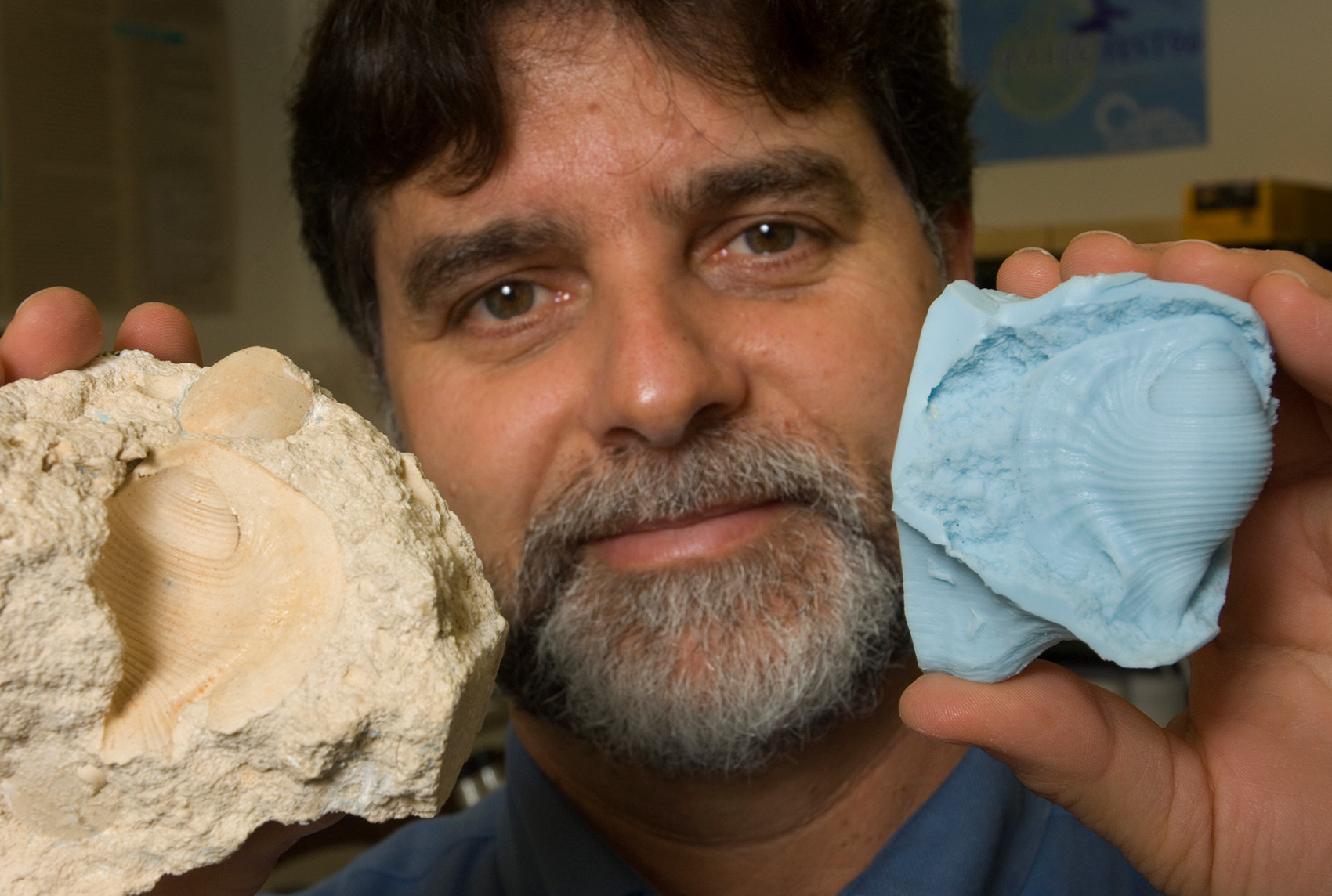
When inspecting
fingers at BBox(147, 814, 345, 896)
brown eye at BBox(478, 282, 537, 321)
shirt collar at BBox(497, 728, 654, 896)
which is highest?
brown eye at BBox(478, 282, 537, 321)

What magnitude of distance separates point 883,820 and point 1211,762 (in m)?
0.56

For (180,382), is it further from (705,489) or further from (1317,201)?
(1317,201)

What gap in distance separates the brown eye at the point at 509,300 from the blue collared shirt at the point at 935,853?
62 cm

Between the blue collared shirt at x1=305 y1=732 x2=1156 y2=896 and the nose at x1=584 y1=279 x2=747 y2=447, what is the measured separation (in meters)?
0.55

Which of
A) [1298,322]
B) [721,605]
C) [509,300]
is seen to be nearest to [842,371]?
[721,605]

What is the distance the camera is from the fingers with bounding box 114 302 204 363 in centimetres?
96

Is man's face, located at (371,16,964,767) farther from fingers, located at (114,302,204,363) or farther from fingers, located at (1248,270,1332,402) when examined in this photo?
fingers, located at (1248,270,1332,402)

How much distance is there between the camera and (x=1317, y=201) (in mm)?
2590

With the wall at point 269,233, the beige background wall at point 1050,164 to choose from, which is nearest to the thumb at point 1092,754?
the beige background wall at point 1050,164

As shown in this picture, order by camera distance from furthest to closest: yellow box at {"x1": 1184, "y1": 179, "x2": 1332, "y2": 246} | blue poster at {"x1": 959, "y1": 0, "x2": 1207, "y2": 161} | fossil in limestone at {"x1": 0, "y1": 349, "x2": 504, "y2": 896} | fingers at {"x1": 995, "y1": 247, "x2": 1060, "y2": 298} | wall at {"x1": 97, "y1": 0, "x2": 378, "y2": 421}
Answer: blue poster at {"x1": 959, "y1": 0, "x2": 1207, "y2": 161} → wall at {"x1": 97, "y1": 0, "x2": 378, "y2": 421} → yellow box at {"x1": 1184, "y1": 179, "x2": 1332, "y2": 246} → fingers at {"x1": 995, "y1": 247, "x2": 1060, "y2": 298} → fossil in limestone at {"x1": 0, "y1": 349, "x2": 504, "y2": 896}

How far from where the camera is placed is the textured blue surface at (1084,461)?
74 centimetres

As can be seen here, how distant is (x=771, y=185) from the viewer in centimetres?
128

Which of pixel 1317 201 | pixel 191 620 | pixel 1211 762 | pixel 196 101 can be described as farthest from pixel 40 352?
pixel 1317 201

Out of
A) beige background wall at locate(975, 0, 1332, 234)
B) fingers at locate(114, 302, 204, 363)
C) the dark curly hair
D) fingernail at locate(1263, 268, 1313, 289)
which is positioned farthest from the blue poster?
fingers at locate(114, 302, 204, 363)
